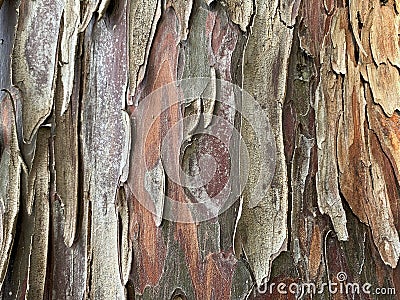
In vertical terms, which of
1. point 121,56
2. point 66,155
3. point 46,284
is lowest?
point 46,284

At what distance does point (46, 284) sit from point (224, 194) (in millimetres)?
226

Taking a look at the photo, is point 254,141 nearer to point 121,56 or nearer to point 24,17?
point 121,56

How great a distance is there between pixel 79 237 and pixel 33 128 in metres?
0.14

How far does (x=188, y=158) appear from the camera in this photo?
0.58 metres

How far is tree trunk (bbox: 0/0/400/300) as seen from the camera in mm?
578

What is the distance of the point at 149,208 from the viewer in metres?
0.58

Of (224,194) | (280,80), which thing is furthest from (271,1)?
(224,194)

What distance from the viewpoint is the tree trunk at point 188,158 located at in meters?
0.58

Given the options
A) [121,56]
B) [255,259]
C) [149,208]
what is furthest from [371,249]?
[121,56]

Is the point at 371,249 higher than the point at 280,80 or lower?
lower

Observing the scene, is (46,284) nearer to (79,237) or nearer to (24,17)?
(79,237)

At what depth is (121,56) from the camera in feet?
1.96

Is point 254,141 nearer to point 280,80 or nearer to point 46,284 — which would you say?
point 280,80

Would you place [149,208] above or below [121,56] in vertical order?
below
